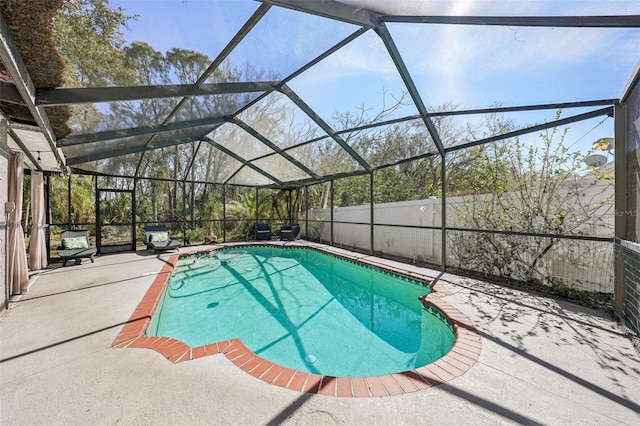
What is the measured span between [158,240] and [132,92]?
6.95m

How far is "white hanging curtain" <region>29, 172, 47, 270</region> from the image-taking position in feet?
20.1

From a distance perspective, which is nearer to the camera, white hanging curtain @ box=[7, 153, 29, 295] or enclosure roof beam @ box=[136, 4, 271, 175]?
enclosure roof beam @ box=[136, 4, 271, 175]

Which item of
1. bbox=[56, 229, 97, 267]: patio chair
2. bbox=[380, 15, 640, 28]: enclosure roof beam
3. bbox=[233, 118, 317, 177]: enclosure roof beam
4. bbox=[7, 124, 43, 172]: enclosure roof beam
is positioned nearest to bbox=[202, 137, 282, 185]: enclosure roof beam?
bbox=[233, 118, 317, 177]: enclosure roof beam

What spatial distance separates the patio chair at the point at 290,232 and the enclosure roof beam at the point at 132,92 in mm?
8053

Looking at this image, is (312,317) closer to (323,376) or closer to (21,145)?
(323,376)

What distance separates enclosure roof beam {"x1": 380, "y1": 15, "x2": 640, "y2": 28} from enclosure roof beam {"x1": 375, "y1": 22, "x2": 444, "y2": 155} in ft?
1.03

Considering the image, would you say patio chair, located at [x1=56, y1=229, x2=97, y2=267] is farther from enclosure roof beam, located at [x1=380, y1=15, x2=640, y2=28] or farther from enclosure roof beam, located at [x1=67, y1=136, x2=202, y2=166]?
enclosure roof beam, located at [x1=380, y1=15, x2=640, y2=28]

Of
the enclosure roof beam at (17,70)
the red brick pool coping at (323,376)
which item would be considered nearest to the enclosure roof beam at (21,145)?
the enclosure roof beam at (17,70)

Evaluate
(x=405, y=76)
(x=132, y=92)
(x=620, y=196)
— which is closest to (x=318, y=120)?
(x=405, y=76)

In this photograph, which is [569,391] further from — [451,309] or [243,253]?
[243,253]

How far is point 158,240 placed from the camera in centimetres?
971

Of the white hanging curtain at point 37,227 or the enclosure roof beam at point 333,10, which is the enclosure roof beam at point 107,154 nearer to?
the white hanging curtain at point 37,227

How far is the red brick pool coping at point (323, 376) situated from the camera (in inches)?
87.0

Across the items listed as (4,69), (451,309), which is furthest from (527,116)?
(4,69)
